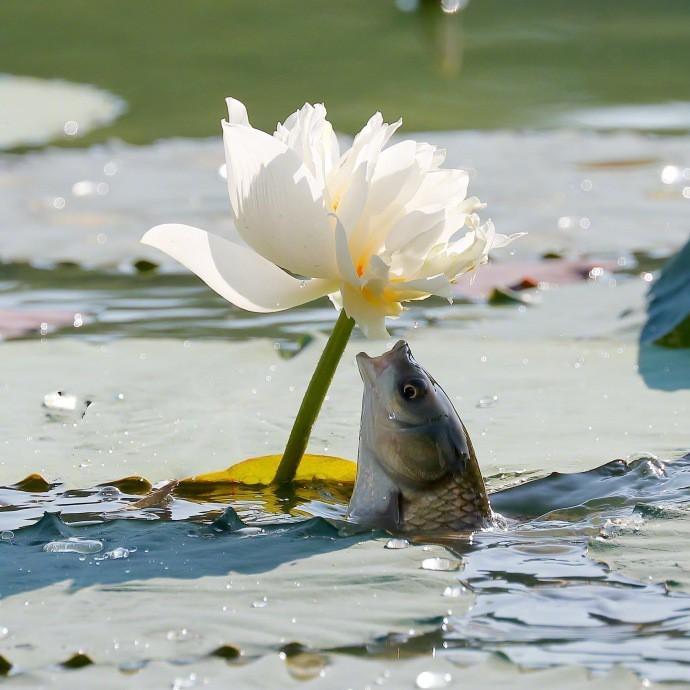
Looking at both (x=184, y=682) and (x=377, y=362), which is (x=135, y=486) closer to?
(x=377, y=362)

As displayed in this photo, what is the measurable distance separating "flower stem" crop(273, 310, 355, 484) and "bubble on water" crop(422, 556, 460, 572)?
45 centimetres

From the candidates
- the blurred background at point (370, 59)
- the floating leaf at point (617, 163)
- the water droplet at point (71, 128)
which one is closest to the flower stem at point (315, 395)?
the floating leaf at point (617, 163)

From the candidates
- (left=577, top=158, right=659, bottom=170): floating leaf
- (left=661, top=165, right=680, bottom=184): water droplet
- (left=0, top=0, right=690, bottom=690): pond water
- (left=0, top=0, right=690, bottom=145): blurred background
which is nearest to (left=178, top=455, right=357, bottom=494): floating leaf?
(left=0, top=0, right=690, bottom=690): pond water

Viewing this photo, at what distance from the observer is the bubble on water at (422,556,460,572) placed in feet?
7.73

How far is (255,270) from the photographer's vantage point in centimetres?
266

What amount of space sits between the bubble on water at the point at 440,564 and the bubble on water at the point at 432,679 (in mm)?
391

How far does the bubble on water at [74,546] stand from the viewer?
2.42 meters

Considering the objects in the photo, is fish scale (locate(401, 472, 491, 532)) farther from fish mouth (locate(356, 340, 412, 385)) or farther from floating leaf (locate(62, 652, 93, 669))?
floating leaf (locate(62, 652, 93, 669))

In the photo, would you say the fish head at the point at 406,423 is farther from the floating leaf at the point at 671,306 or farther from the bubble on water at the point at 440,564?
the floating leaf at the point at 671,306

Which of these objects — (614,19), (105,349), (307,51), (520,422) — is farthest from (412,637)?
Answer: (614,19)

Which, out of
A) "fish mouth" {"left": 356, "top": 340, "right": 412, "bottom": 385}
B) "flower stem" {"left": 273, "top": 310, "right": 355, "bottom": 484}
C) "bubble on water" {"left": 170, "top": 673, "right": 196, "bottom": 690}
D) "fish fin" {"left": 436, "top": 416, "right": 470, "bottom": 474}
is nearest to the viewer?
"bubble on water" {"left": 170, "top": 673, "right": 196, "bottom": 690}

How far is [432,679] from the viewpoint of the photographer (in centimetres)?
195

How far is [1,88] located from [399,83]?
2.67 m

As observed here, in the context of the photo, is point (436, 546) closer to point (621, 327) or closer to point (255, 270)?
point (255, 270)
